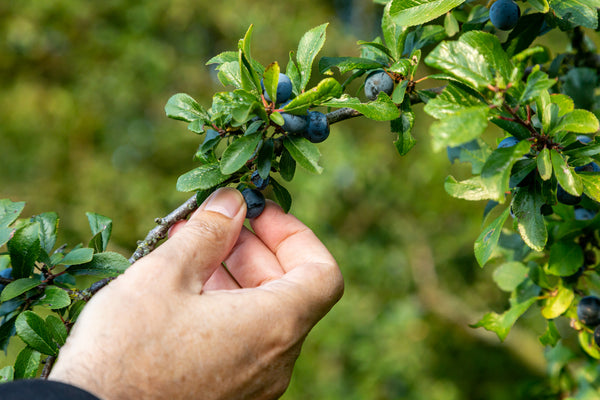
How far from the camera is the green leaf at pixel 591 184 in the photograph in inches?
31.5

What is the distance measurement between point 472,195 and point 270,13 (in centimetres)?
399

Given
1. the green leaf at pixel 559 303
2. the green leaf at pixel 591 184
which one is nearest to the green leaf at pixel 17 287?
the green leaf at pixel 591 184

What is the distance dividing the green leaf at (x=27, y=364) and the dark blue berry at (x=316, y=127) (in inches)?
27.5

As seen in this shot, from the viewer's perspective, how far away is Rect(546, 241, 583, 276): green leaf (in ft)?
3.65

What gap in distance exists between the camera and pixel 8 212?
1.04m

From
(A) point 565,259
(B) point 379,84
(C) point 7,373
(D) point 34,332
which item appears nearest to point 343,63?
(B) point 379,84

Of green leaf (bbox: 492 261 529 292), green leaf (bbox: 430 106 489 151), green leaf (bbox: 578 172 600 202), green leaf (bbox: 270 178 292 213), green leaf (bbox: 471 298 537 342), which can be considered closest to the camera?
green leaf (bbox: 430 106 489 151)

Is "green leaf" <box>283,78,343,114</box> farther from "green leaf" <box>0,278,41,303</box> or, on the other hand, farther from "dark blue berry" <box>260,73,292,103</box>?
"green leaf" <box>0,278,41,303</box>

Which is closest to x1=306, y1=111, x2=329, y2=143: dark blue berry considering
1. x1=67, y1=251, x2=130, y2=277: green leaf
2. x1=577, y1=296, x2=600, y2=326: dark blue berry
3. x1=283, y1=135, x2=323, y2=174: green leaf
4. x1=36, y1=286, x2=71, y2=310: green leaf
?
x1=283, y1=135, x2=323, y2=174: green leaf

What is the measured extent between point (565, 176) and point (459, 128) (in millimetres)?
256

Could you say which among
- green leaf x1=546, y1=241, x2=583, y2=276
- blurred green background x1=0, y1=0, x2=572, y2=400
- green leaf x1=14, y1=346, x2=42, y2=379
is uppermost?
green leaf x1=14, y1=346, x2=42, y2=379

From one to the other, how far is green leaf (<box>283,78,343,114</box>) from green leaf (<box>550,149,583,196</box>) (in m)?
0.37

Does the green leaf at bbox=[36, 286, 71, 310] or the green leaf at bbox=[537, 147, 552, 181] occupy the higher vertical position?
the green leaf at bbox=[537, 147, 552, 181]

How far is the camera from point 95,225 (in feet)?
3.69
